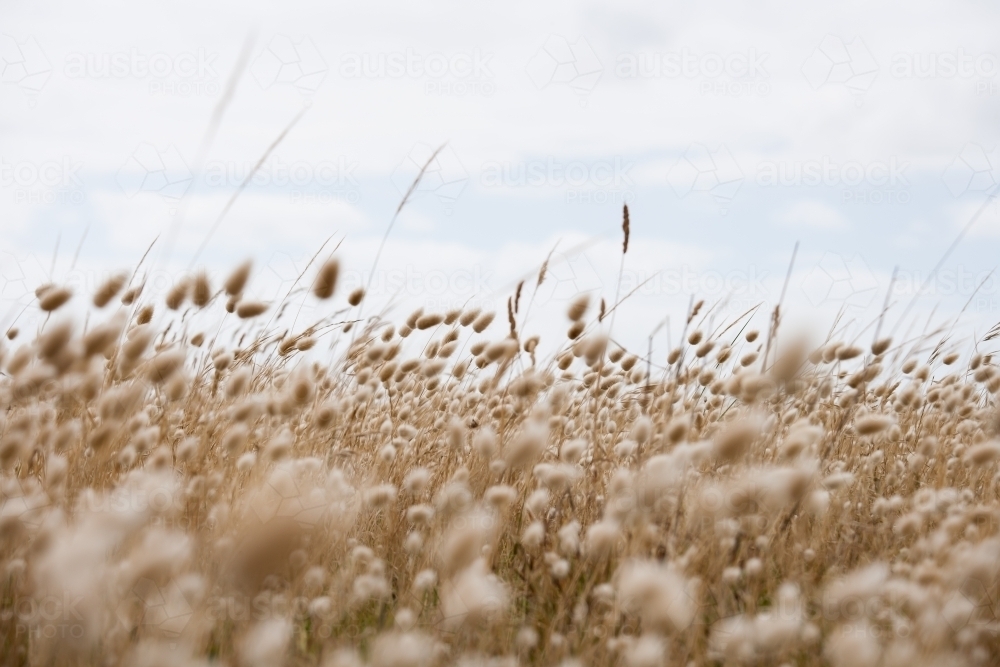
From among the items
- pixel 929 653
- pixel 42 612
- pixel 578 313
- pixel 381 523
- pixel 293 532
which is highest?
pixel 578 313

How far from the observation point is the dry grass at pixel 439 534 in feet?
3.81

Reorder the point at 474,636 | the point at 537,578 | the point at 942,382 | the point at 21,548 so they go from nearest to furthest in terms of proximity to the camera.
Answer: the point at 474,636 < the point at 21,548 < the point at 537,578 < the point at 942,382

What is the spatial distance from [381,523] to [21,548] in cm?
101

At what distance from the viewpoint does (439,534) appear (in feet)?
6.48

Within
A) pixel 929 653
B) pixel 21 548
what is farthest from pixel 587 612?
pixel 21 548

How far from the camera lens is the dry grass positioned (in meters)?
1.16

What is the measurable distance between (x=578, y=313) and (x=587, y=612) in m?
0.99

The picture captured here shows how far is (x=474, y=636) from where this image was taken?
1.47 metres

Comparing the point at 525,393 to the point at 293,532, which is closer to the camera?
the point at 293,532

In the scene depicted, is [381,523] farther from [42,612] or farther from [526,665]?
[42,612]

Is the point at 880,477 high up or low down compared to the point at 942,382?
down

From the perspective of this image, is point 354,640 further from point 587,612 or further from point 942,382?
point 942,382

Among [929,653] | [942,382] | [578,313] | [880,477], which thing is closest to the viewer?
[929,653]

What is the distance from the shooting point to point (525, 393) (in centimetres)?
200
